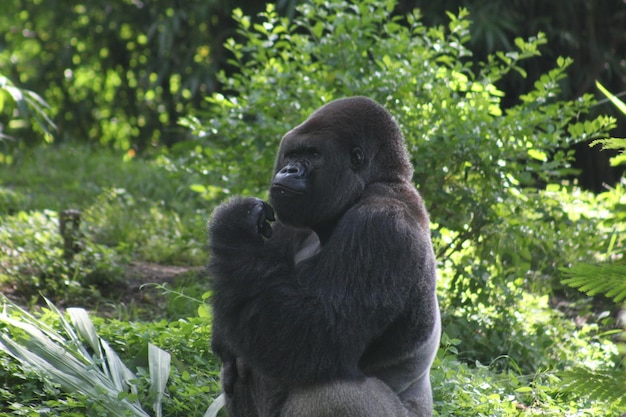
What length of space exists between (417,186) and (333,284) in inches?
82.7

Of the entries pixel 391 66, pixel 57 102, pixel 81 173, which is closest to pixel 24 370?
pixel 391 66

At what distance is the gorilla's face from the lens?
3141 millimetres

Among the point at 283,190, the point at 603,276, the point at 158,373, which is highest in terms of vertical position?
the point at 603,276

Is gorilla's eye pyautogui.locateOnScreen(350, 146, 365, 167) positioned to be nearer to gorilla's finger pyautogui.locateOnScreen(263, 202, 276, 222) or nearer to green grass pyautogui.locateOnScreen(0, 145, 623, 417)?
gorilla's finger pyautogui.locateOnScreen(263, 202, 276, 222)

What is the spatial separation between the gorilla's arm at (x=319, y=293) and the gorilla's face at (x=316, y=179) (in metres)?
0.19

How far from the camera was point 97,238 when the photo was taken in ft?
19.3

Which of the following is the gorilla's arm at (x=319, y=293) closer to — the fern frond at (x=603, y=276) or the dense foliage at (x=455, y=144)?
the fern frond at (x=603, y=276)

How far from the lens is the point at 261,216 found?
10.1 feet

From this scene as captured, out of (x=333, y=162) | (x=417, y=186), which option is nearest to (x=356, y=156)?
(x=333, y=162)

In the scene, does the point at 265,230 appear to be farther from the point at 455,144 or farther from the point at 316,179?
the point at 455,144

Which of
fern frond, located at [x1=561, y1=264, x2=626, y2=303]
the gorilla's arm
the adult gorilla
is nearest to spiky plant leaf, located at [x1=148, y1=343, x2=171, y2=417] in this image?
the adult gorilla

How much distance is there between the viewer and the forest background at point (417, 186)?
3.56 m

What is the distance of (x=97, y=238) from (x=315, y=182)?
3.07 metres

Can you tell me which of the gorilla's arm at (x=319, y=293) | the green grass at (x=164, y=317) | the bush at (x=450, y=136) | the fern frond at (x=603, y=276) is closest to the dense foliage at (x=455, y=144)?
the bush at (x=450, y=136)
